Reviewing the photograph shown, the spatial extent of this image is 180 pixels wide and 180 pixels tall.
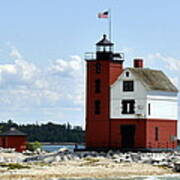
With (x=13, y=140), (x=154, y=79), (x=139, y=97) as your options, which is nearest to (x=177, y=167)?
(x=139, y=97)

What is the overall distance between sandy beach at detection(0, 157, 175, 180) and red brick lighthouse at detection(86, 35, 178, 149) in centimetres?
515

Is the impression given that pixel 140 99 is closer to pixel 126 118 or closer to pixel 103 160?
pixel 126 118

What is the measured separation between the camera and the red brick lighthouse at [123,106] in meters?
69.8

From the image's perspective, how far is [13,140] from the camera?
268 ft

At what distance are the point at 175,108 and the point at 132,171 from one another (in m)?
14.7

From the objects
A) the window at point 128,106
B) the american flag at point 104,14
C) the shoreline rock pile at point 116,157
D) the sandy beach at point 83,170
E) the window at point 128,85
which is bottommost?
the sandy beach at point 83,170

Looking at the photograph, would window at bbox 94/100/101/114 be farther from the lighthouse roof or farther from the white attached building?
the lighthouse roof

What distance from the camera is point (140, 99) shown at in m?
69.9

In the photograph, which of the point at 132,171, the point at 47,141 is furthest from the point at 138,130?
the point at 47,141

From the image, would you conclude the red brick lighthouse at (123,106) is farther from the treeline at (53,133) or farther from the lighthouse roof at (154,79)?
Answer: the treeline at (53,133)

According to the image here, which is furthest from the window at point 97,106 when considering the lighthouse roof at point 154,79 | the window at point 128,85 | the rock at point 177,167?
the rock at point 177,167

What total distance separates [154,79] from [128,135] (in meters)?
5.11

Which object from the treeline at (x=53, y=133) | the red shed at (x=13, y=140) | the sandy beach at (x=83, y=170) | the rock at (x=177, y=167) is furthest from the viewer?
the treeline at (x=53, y=133)

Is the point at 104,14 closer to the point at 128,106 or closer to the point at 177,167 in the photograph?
the point at 128,106
